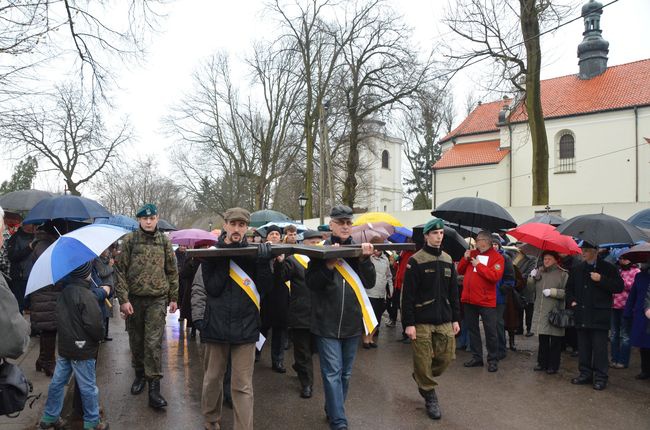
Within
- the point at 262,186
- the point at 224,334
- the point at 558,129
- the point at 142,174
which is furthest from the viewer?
the point at 142,174

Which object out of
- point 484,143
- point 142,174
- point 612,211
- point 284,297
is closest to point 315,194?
point 484,143

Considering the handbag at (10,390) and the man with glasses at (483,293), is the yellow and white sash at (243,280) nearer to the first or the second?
the handbag at (10,390)

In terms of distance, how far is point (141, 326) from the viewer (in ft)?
18.2

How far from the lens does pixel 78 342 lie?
14.3 feet

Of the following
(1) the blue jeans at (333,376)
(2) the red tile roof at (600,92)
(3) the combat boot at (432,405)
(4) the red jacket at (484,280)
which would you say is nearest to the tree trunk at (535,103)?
(4) the red jacket at (484,280)

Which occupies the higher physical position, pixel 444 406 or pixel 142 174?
pixel 142 174

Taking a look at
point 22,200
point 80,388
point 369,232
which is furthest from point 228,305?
point 22,200

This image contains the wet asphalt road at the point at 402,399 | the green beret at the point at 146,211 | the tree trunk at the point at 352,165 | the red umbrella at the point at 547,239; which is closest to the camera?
the wet asphalt road at the point at 402,399

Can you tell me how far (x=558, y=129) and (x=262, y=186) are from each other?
72.5ft

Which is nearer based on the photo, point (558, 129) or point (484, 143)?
point (558, 129)

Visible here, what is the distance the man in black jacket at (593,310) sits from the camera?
6355 millimetres

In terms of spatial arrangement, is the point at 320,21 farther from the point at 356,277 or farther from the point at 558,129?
the point at 356,277

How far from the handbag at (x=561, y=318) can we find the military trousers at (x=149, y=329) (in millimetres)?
5066

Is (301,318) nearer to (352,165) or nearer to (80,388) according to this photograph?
(80,388)
